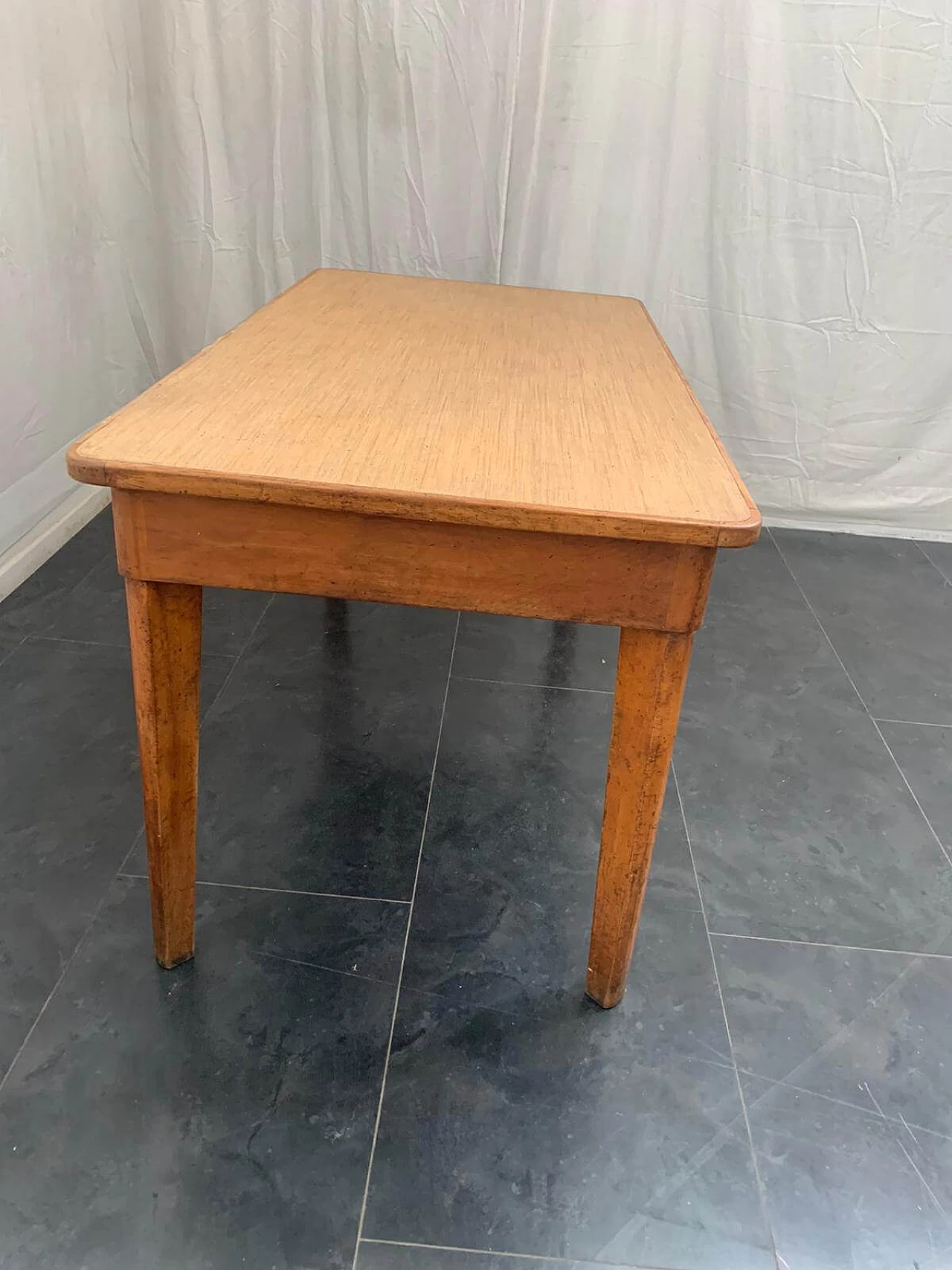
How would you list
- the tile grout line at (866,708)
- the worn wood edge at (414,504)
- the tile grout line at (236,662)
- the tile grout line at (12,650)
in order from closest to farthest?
the worn wood edge at (414,504)
the tile grout line at (866,708)
the tile grout line at (236,662)
the tile grout line at (12,650)

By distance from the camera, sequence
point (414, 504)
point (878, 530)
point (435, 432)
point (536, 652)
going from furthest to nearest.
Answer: point (878, 530) < point (536, 652) < point (435, 432) < point (414, 504)

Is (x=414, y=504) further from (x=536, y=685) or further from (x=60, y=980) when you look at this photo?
(x=536, y=685)

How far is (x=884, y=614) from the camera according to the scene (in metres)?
2.10

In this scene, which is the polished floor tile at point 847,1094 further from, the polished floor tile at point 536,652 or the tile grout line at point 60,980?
the tile grout line at point 60,980

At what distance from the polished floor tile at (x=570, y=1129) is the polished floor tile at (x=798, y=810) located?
21 centimetres

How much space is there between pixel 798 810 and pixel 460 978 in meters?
0.65

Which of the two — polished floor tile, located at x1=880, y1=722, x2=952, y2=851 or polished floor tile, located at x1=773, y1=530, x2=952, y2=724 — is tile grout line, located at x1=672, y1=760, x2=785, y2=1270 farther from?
polished floor tile, located at x1=773, y1=530, x2=952, y2=724

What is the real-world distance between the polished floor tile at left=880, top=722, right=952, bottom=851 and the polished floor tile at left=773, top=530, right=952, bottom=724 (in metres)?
0.04

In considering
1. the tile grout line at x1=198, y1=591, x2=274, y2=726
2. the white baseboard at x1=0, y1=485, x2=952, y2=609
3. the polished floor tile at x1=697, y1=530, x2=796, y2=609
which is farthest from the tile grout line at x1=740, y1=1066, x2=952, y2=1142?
the white baseboard at x1=0, y1=485, x2=952, y2=609

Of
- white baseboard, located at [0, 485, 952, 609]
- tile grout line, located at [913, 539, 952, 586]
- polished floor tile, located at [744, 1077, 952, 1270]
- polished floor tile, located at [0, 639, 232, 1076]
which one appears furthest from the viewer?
tile grout line, located at [913, 539, 952, 586]

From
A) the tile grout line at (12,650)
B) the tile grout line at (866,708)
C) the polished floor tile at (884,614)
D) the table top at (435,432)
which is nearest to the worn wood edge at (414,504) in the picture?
the table top at (435,432)

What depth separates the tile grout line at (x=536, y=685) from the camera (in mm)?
1693

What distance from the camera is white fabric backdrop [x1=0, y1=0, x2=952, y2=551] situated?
6.43 ft

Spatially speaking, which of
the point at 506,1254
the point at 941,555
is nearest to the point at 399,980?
the point at 506,1254
